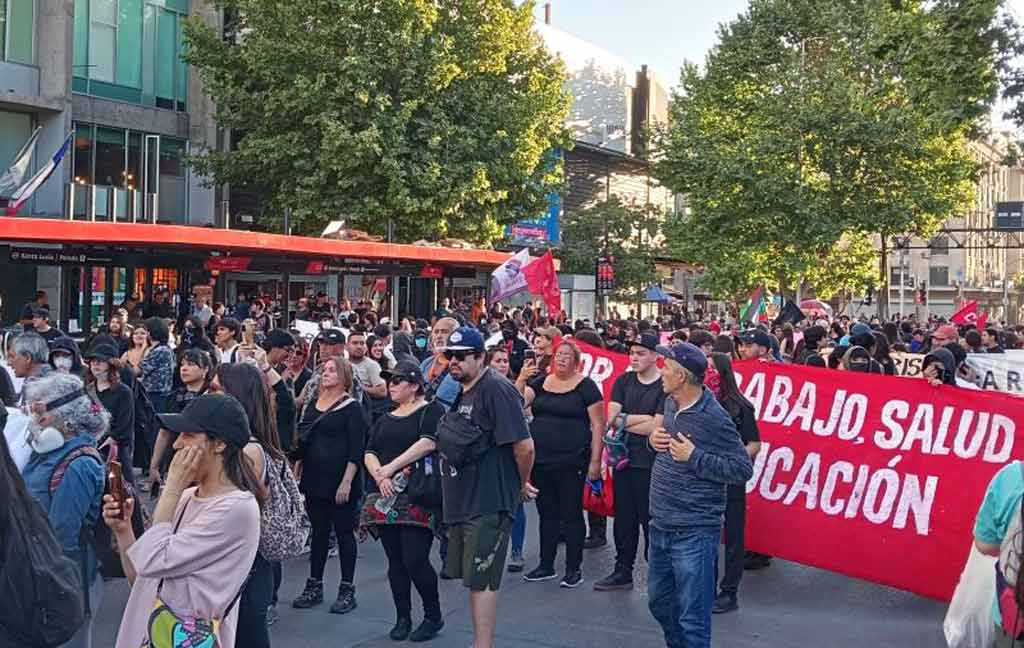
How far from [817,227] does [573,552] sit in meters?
27.4

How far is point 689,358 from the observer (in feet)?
19.3

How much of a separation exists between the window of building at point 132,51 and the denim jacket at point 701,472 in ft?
88.9

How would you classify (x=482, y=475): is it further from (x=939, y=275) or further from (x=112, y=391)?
(x=939, y=275)

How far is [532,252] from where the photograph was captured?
44188mm

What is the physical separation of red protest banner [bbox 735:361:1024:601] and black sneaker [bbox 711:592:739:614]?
820 millimetres

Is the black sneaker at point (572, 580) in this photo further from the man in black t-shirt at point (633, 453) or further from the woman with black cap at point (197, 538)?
the woman with black cap at point (197, 538)

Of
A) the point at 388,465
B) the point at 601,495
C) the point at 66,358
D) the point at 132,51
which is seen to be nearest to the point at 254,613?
the point at 388,465

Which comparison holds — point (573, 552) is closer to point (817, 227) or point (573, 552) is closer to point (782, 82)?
point (817, 227)

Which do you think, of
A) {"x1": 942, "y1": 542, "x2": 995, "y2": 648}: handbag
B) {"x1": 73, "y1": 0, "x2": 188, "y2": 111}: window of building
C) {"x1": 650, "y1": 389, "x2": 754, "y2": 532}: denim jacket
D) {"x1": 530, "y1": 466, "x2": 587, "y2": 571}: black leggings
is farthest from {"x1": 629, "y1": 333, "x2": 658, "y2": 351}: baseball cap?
{"x1": 73, "y1": 0, "x2": 188, "y2": 111}: window of building

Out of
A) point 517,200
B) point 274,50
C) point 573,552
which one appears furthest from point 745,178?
point 573,552

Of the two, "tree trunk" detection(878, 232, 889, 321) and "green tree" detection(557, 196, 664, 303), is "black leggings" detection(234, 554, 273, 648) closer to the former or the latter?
"tree trunk" detection(878, 232, 889, 321)

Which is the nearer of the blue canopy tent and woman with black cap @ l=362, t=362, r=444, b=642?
woman with black cap @ l=362, t=362, r=444, b=642

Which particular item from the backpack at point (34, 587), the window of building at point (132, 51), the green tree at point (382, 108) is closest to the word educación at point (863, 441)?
the backpack at point (34, 587)

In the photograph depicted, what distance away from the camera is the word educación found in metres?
7.56
